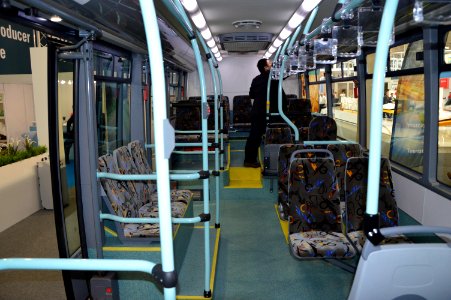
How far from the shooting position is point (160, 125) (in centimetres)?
141

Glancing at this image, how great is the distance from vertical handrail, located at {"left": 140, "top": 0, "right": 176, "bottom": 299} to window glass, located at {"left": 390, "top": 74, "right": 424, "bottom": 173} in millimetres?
3693

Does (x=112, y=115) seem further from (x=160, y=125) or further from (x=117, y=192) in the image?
(x=160, y=125)

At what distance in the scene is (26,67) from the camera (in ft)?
15.4

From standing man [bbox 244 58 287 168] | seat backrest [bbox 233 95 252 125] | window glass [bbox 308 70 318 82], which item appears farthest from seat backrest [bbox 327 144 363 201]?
seat backrest [bbox 233 95 252 125]

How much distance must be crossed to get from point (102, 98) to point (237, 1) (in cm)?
224

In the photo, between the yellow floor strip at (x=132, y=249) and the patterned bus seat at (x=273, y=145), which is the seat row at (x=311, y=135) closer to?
the patterned bus seat at (x=273, y=145)

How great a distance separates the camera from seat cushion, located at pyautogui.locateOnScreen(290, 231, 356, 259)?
11.0 feet

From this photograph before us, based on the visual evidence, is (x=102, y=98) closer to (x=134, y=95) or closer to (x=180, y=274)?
(x=134, y=95)

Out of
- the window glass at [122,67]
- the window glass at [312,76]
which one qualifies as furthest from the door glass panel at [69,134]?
the window glass at [312,76]

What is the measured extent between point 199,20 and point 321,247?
411 cm

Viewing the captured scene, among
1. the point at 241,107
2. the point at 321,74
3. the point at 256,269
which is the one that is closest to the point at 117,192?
the point at 256,269

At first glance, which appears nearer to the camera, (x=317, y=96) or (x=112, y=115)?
(x=112, y=115)

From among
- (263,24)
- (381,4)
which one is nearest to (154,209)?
(381,4)

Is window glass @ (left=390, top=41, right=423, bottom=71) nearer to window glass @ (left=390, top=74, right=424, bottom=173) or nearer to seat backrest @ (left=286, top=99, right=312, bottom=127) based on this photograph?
window glass @ (left=390, top=74, right=424, bottom=173)
